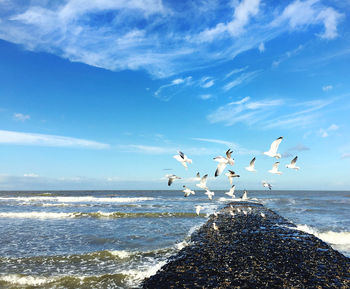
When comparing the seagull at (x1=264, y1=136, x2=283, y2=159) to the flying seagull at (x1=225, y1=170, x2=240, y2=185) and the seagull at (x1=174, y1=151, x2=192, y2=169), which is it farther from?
the seagull at (x1=174, y1=151, x2=192, y2=169)

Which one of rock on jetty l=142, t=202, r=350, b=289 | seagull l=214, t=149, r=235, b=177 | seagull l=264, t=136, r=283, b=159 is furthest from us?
seagull l=264, t=136, r=283, b=159

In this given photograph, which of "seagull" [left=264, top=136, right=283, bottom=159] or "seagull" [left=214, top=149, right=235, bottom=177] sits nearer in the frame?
"seagull" [left=214, top=149, right=235, bottom=177]

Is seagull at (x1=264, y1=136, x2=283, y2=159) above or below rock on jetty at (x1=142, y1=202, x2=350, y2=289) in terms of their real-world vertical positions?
above

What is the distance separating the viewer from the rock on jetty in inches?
329

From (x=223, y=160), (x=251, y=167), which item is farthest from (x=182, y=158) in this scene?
(x=251, y=167)

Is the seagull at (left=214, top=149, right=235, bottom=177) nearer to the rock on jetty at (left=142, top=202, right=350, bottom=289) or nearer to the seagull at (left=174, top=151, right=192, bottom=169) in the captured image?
the seagull at (left=174, top=151, right=192, bottom=169)

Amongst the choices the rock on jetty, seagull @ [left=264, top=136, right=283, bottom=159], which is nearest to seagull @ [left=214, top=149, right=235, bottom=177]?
seagull @ [left=264, top=136, right=283, bottom=159]

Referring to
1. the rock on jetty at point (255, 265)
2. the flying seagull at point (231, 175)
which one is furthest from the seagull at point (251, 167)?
the rock on jetty at point (255, 265)

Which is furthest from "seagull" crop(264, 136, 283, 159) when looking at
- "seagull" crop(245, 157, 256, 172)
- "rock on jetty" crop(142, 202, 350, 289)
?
"rock on jetty" crop(142, 202, 350, 289)

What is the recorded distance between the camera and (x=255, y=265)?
391 inches

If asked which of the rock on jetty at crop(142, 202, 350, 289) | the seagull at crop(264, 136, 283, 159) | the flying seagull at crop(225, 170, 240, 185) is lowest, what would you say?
the rock on jetty at crop(142, 202, 350, 289)

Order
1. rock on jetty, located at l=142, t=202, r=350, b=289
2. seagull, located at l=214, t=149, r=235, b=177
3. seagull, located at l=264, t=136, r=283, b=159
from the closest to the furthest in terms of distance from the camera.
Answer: rock on jetty, located at l=142, t=202, r=350, b=289 < seagull, located at l=214, t=149, r=235, b=177 < seagull, located at l=264, t=136, r=283, b=159

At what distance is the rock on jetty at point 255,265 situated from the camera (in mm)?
8359

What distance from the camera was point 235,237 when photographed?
15086 mm
